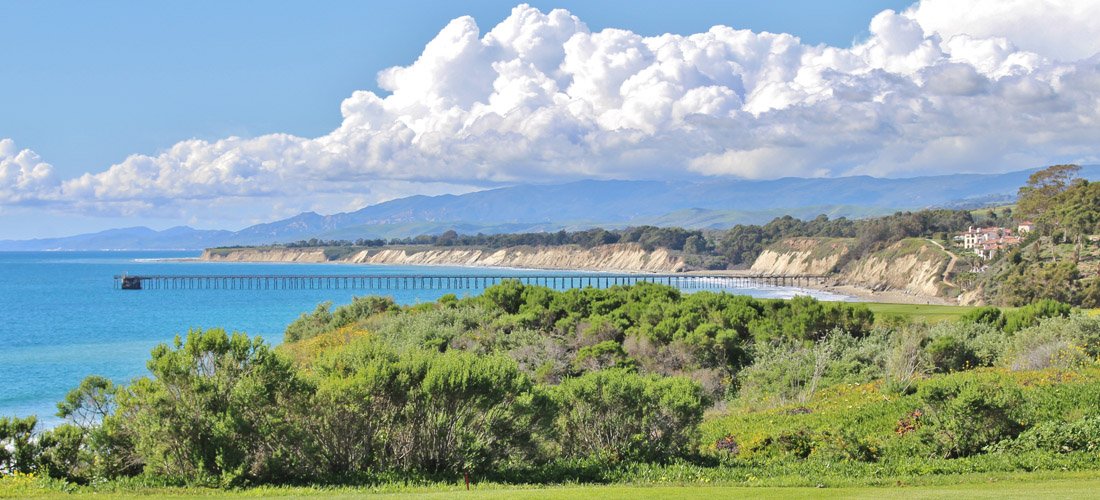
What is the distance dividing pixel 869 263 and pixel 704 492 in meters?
119

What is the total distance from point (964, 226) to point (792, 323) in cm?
11110

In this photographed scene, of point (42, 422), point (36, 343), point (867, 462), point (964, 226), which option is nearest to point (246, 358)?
point (867, 462)

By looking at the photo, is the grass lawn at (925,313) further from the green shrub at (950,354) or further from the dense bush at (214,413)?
the dense bush at (214,413)

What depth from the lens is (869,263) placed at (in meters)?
126

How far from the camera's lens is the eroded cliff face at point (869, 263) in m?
106

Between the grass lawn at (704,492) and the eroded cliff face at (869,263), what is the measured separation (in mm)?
89342

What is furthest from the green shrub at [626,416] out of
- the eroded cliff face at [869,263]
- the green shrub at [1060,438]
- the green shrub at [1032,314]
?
the eroded cliff face at [869,263]

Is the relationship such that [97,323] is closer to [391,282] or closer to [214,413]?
[214,413]

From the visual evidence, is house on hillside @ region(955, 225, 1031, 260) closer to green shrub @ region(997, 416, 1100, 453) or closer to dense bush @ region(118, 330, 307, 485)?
green shrub @ region(997, 416, 1100, 453)

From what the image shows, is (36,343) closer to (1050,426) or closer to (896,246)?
(1050,426)

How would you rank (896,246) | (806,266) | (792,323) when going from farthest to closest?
(806,266) → (896,246) → (792,323)

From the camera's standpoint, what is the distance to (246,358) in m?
14.6

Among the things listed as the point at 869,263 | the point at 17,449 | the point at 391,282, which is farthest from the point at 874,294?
the point at 17,449

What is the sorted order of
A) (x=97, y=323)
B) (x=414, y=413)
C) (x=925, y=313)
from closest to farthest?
(x=414, y=413)
(x=925, y=313)
(x=97, y=323)
